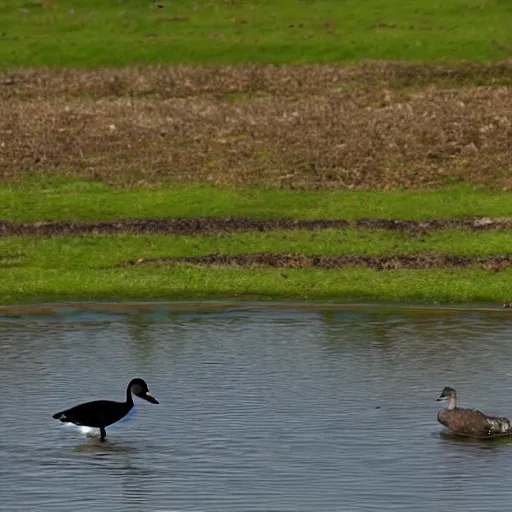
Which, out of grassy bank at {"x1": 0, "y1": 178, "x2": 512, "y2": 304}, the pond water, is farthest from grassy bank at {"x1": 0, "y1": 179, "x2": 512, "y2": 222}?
the pond water

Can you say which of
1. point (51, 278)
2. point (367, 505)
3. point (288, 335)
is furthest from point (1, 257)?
point (367, 505)

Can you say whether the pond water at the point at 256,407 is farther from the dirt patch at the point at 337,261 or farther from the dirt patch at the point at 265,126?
the dirt patch at the point at 265,126

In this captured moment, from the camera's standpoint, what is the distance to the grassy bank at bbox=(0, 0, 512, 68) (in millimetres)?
59781

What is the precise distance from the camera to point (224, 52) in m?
60.3

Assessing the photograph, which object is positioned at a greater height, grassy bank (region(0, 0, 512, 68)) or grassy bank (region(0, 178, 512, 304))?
grassy bank (region(0, 0, 512, 68))

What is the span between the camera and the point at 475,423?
20.2 metres

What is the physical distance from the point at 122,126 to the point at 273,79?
24.6ft

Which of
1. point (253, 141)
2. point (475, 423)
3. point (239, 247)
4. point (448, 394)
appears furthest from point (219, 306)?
point (253, 141)

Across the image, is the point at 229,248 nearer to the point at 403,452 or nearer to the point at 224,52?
the point at 403,452

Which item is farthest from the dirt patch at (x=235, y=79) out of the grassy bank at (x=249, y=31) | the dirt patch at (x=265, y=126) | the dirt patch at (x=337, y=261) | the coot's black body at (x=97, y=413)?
the coot's black body at (x=97, y=413)

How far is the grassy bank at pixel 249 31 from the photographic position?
59.8 meters

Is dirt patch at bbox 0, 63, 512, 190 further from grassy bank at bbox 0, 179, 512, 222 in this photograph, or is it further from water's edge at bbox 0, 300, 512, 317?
water's edge at bbox 0, 300, 512, 317

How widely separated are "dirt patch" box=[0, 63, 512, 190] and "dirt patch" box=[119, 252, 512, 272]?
9385 mm

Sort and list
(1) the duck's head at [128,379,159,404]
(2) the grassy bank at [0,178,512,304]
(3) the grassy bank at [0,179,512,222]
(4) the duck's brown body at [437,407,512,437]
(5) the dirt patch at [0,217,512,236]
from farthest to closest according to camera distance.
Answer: (3) the grassy bank at [0,179,512,222] < (5) the dirt patch at [0,217,512,236] < (2) the grassy bank at [0,178,512,304] < (1) the duck's head at [128,379,159,404] < (4) the duck's brown body at [437,407,512,437]
